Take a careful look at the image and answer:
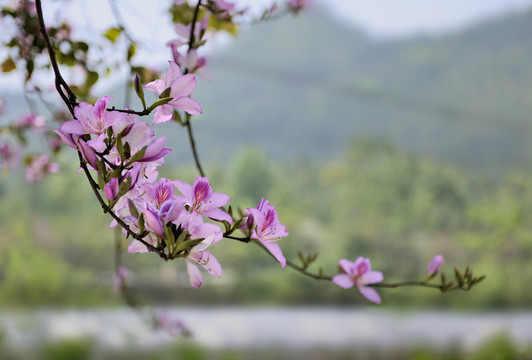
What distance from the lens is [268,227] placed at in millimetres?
240

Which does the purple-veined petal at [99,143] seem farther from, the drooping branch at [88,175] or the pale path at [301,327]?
the pale path at [301,327]

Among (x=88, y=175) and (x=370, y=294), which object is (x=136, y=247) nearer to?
(x=88, y=175)

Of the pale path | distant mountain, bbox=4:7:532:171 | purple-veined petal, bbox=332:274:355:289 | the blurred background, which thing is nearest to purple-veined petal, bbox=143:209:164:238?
purple-veined petal, bbox=332:274:355:289

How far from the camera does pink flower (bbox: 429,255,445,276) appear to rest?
34 cm

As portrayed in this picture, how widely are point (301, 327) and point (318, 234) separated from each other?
1071mm

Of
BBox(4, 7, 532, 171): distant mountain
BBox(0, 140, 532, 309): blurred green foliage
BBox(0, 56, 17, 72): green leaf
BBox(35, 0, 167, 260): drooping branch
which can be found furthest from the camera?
BBox(4, 7, 532, 171): distant mountain

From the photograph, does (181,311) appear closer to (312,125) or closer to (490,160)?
(312,125)

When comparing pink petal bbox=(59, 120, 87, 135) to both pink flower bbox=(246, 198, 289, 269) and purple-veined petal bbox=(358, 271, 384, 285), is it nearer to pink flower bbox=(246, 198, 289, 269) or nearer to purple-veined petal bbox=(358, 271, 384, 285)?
pink flower bbox=(246, 198, 289, 269)

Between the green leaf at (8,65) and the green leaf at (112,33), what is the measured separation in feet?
0.28

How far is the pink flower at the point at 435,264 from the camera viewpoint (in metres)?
0.34

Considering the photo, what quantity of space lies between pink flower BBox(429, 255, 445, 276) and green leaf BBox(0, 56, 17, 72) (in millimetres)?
378

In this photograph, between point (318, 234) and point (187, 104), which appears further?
point (318, 234)

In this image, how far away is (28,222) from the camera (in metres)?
4.13

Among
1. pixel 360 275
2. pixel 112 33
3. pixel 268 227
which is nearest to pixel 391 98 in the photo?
pixel 112 33
